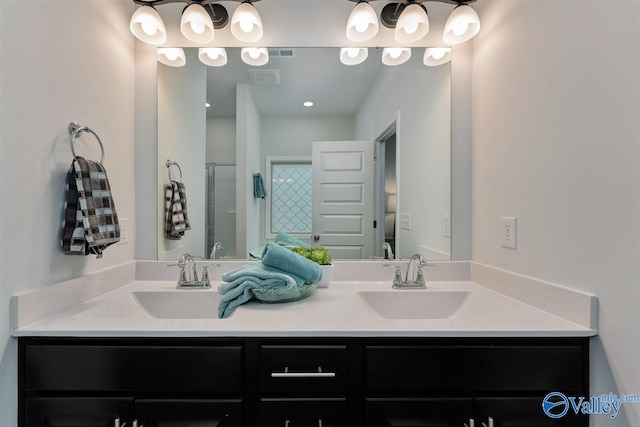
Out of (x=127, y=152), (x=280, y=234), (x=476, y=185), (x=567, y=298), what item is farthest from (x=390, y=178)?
(x=127, y=152)

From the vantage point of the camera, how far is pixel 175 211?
1.50 meters

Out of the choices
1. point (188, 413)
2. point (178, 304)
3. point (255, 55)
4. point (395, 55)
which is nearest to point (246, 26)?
point (255, 55)

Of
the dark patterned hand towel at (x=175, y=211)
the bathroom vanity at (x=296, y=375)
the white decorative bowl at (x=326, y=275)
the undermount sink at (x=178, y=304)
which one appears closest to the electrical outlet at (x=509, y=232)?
the bathroom vanity at (x=296, y=375)

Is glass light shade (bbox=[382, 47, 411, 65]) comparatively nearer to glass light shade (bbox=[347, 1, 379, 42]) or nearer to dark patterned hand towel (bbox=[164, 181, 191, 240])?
glass light shade (bbox=[347, 1, 379, 42])

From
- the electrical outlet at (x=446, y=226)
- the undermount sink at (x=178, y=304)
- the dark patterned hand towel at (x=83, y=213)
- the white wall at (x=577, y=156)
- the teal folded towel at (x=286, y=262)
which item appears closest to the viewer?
the white wall at (x=577, y=156)

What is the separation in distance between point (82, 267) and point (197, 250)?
1.55ft

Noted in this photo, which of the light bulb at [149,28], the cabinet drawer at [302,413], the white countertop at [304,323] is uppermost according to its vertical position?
the light bulb at [149,28]

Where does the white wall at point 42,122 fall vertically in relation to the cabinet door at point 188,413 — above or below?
above

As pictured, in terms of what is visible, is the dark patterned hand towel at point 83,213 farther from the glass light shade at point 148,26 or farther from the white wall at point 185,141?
the glass light shade at point 148,26

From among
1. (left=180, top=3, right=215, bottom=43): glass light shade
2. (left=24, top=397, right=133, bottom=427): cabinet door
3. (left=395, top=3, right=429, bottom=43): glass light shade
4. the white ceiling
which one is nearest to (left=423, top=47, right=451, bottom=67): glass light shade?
(left=395, top=3, right=429, bottom=43): glass light shade

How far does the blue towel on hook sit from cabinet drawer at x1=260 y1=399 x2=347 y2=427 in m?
0.95

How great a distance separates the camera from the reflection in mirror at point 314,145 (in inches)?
59.9

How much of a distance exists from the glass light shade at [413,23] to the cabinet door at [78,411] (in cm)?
167

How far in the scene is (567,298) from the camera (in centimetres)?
90
